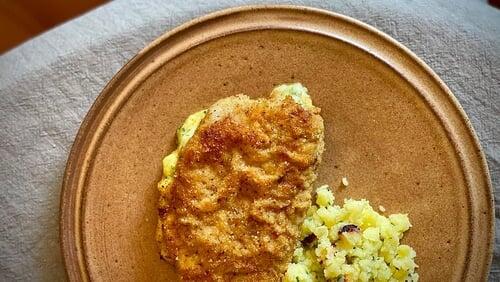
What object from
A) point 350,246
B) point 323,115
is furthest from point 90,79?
point 350,246

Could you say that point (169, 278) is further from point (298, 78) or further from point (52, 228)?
point (298, 78)

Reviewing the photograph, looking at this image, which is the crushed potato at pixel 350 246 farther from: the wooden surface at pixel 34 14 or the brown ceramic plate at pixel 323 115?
the wooden surface at pixel 34 14

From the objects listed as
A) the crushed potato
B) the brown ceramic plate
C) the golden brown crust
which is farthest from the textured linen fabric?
the golden brown crust

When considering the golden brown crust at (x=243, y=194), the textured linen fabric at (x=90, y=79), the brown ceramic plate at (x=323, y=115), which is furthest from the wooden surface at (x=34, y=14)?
the golden brown crust at (x=243, y=194)

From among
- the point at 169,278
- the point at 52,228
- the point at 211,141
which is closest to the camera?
the point at 211,141

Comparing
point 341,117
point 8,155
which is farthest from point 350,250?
point 8,155
